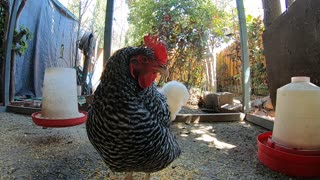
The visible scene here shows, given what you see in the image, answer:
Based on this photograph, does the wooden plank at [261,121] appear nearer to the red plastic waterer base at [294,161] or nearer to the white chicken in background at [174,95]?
the white chicken in background at [174,95]

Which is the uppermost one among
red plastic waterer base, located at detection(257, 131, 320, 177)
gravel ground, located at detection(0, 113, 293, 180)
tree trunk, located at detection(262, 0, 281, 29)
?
tree trunk, located at detection(262, 0, 281, 29)

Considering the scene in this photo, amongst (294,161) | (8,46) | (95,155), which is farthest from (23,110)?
(294,161)

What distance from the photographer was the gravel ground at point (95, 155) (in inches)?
56.5

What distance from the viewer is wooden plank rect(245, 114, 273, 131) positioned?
2336 millimetres

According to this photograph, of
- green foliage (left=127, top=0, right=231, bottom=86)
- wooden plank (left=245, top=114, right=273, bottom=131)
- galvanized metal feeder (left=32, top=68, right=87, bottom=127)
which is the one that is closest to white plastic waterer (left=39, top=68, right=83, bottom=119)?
galvanized metal feeder (left=32, top=68, right=87, bottom=127)

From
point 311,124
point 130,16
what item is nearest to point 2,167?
point 311,124

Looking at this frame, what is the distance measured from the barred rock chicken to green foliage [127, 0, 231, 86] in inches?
122

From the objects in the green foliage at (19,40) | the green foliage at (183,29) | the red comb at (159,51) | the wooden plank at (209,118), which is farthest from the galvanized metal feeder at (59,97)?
the green foliage at (183,29)

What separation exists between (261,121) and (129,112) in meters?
1.88

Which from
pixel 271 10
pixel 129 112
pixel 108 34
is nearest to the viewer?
pixel 129 112

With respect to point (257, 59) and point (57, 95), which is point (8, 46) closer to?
point (57, 95)

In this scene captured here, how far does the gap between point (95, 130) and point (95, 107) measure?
11 cm

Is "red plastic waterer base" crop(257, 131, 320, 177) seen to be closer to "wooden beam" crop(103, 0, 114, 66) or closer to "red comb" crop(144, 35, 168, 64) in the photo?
"red comb" crop(144, 35, 168, 64)

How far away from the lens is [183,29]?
4258 millimetres
